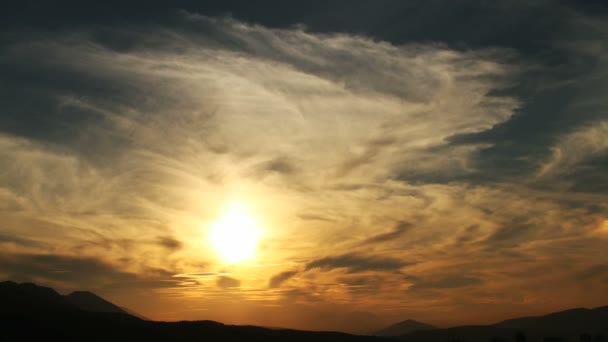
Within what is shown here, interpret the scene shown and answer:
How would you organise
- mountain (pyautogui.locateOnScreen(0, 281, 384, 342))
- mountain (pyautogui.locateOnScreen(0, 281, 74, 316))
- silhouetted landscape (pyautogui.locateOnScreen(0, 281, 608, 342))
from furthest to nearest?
1. mountain (pyautogui.locateOnScreen(0, 281, 74, 316))
2. mountain (pyautogui.locateOnScreen(0, 281, 384, 342))
3. silhouetted landscape (pyautogui.locateOnScreen(0, 281, 608, 342))

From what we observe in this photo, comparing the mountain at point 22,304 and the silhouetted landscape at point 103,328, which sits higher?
the mountain at point 22,304

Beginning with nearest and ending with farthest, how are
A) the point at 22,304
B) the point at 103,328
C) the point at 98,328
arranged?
the point at 98,328 → the point at 103,328 → the point at 22,304

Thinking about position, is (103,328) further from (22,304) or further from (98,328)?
(22,304)

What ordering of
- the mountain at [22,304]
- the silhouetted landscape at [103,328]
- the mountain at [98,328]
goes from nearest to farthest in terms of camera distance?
the silhouetted landscape at [103,328] < the mountain at [98,328] < the mountain at [22,304]

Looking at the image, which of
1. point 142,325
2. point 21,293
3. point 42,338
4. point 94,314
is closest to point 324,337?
point 142,325

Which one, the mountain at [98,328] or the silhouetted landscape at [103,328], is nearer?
the silhouetted landscape at [103,328]

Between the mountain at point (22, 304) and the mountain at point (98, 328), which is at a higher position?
the mountain at point (22, 304)

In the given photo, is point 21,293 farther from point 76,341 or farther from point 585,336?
point 585,336

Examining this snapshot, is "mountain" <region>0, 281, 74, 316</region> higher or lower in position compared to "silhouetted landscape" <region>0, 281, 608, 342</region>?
higher

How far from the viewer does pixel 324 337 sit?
482 feet

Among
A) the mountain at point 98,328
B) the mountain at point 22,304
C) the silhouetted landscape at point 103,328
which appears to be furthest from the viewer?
the mountain at point 22,304

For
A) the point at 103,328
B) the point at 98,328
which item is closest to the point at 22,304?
the point at 98,328

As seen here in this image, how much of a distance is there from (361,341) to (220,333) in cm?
4153

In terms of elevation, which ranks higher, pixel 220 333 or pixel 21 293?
pixel 21 293
